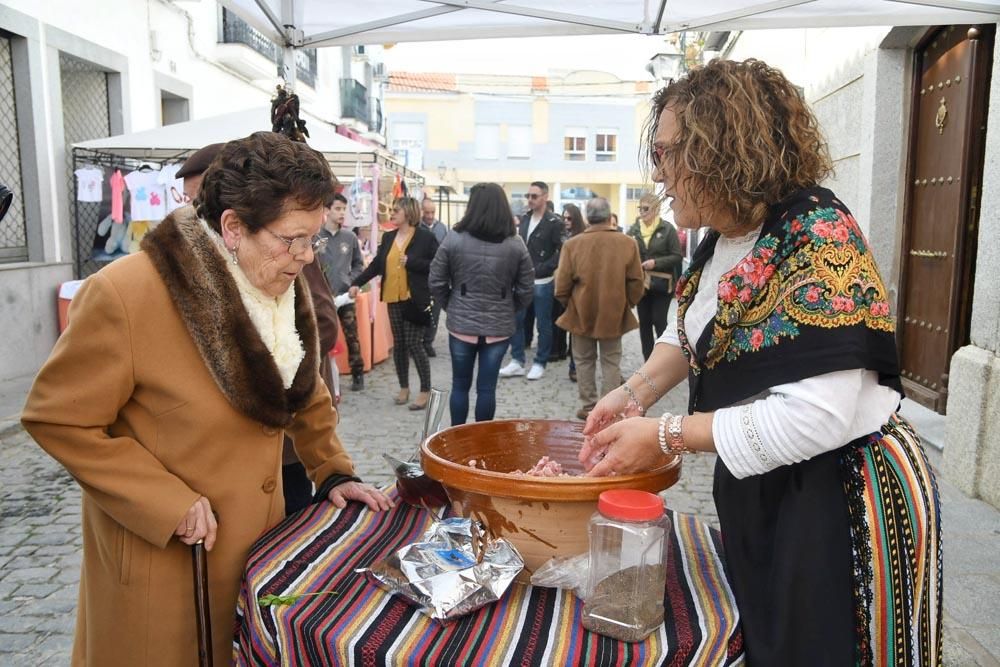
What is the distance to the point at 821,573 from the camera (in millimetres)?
1379

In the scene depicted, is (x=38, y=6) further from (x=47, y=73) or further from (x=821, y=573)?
(x=821, y=573)

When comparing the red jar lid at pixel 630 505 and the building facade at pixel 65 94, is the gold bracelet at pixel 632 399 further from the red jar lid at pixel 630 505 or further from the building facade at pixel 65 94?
the building facade at pixel 65 94

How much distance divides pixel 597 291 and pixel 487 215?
60.6 inches

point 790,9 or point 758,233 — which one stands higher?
point 790,9

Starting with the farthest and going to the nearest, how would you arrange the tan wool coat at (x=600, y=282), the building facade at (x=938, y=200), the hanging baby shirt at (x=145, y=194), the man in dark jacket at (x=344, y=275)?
1. the hanging baby shirt at (x=145, y=194)
2. the man in dark jacket at (x=344, y=275)
3. the tan wool coat at (x=600, y=282)
4. the building facade at (x=938, y=200)

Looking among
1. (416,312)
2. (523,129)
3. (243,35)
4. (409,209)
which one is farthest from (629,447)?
(523,129)

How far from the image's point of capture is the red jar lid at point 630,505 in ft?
4.62

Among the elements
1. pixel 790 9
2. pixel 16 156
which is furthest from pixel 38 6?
pixel 790 9

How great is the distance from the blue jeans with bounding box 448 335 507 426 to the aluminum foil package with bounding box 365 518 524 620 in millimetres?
4316

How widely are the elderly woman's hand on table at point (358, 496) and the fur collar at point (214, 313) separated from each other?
38cm

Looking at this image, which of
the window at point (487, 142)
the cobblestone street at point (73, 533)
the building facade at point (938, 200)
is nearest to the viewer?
the cobblestone street at point (73, 533)

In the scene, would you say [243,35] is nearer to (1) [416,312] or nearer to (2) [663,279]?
(1) [416,312]

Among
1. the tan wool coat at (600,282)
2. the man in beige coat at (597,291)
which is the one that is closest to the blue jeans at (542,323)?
the man in beige coat at (597,291)

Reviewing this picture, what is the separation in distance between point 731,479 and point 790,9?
3593 mm
